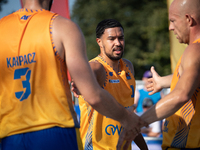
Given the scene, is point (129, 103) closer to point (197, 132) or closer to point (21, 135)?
point (197, 132)

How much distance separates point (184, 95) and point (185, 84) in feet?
0.30

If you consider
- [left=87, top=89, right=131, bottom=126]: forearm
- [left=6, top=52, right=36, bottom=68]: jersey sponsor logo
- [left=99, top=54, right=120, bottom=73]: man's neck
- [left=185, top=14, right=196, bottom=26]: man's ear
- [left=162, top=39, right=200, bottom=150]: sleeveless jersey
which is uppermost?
[left=185, top=14, right=196, bottom=26]: man's ear

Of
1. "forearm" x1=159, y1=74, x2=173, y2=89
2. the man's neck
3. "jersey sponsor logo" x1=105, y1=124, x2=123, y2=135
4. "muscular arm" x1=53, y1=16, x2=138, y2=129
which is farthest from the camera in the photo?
the man's neck

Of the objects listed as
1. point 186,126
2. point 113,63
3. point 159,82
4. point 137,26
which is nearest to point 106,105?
point 186,126

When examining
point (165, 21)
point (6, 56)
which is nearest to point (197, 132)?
point (6, 56)

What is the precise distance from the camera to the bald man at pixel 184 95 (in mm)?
2145

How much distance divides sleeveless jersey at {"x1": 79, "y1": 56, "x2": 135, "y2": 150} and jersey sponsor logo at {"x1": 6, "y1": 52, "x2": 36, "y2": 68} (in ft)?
4.65

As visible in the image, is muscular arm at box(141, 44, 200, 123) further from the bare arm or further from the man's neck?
the man's neck

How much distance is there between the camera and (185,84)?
84.1 inches

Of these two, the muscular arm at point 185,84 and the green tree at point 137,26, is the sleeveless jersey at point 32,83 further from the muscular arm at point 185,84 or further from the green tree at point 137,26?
the green tree at point 137,26

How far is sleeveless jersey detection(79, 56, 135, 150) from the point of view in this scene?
10.0 feet

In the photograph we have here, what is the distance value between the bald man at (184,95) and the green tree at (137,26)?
19.0 m

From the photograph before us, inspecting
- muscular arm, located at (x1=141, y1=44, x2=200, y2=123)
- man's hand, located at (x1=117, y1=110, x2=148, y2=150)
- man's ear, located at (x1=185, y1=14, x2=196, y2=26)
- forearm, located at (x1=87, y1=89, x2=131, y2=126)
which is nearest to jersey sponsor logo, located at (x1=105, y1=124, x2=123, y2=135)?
man's hand, located at (x1=117, y1=110, x2=148, y2=150)

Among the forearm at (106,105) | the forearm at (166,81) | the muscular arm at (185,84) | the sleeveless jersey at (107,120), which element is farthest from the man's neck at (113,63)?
the forearm at (106,105)
